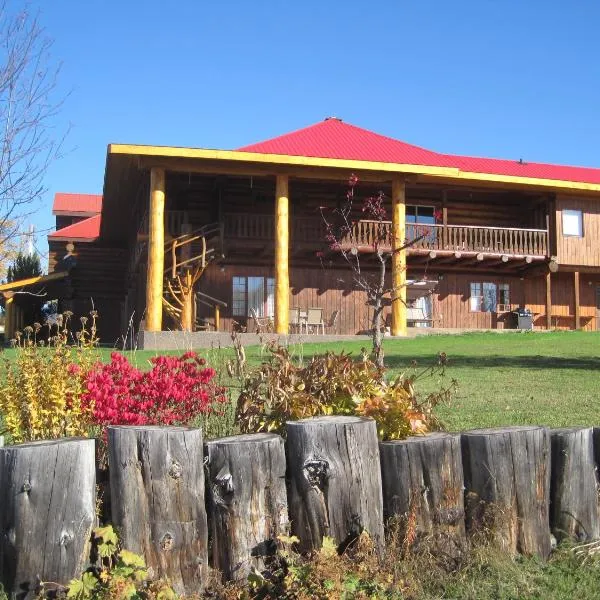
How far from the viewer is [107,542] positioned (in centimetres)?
345

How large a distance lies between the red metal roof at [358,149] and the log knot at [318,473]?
17593 millimetres

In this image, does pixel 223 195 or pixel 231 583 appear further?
pixel 223 195

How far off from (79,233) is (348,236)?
1435cm

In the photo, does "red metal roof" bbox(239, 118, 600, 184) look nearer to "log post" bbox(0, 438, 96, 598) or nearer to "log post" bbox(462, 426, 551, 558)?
"log post" bbox(462, 426, 551, 558)

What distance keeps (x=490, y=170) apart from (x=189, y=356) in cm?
2330

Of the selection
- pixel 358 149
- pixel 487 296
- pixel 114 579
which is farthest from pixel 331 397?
pixel 487 296

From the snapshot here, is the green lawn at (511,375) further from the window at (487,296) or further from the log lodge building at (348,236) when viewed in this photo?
the window at (487,296)

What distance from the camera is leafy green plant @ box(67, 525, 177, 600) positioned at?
3.28 metres

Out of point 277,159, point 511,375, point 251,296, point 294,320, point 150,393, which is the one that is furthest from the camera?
point 251,296

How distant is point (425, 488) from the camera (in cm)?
382

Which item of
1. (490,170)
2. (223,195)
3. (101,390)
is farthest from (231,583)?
(490,170)

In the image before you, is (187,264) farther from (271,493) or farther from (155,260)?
(271,493)

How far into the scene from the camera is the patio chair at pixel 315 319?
79.6ft

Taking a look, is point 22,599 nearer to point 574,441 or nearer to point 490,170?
point 574,441
